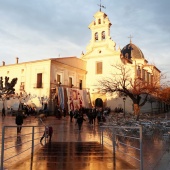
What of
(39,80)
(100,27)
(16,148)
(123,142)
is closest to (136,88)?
(39,80)

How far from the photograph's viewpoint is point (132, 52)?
173ft

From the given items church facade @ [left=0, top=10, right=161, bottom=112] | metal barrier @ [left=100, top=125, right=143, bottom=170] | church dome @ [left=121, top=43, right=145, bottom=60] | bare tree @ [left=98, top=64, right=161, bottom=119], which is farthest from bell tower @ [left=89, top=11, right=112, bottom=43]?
metal barrier @ [left=100, top=125, right=143, bottom=170]

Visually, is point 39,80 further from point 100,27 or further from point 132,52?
point 132,52

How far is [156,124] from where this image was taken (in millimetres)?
16438

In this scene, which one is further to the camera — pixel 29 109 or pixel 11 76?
pixel 11 76

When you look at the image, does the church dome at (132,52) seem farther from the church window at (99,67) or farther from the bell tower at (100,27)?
the bell tower at (100,27)

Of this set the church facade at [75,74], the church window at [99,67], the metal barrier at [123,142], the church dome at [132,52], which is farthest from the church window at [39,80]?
the metal barrier at [123,142]

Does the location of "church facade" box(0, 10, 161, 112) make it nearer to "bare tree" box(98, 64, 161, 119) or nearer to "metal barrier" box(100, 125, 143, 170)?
"bare tree" box(98, 64, 161, 119)

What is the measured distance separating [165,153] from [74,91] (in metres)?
30.0

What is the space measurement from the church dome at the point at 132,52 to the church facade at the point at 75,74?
173cm

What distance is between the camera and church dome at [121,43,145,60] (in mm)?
52453

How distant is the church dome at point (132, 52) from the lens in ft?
172

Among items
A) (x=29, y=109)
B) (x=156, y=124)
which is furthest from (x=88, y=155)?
(x=29, y=109)

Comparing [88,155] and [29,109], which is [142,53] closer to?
[29,109]
